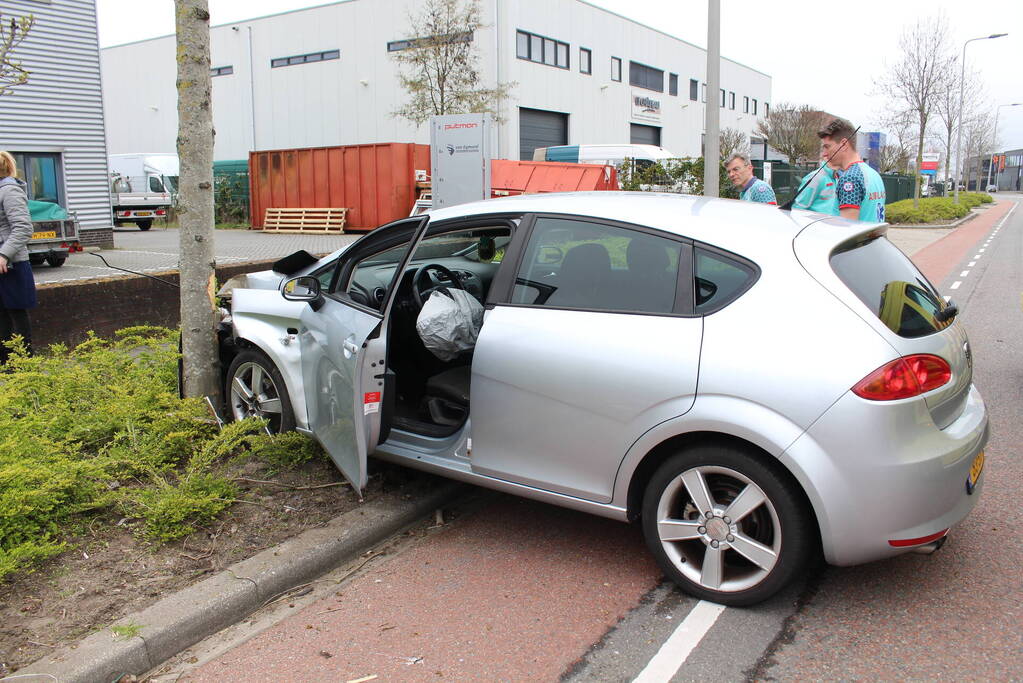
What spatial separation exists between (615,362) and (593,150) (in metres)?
29.8

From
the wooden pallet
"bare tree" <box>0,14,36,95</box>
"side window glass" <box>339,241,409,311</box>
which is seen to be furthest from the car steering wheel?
the wooden pallet

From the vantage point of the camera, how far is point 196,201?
17.2 feet

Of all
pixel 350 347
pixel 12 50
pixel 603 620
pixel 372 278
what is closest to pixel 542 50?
pixel 12 50

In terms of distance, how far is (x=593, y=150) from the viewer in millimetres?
32219

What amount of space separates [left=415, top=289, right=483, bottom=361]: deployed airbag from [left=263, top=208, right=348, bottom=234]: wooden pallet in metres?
22.8

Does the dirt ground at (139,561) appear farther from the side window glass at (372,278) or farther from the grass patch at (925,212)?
the grass patch at (925,212)

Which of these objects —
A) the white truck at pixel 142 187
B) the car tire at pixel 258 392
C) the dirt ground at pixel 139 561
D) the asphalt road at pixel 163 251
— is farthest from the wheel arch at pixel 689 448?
the white truck at pixel 142 187

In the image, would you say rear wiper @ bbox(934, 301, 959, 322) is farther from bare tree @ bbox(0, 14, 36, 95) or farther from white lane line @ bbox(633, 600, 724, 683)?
bare tree @ bbox(0, 14, 36, 95)

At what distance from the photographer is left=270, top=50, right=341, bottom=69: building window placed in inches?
1495

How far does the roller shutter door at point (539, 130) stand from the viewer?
35.8 m

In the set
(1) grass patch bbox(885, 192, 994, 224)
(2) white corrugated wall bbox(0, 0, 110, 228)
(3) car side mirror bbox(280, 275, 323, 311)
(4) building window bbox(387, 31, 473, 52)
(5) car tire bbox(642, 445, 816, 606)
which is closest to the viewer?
(5) car tire bbox(642, 445, 816, 606)

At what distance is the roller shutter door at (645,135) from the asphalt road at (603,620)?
140ft

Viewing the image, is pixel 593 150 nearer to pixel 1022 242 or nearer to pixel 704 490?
pixel 1022 242

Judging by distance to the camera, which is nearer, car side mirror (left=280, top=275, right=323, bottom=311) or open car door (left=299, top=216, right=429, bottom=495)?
open car door (left=299, top=216, right=429, bottom=495)
